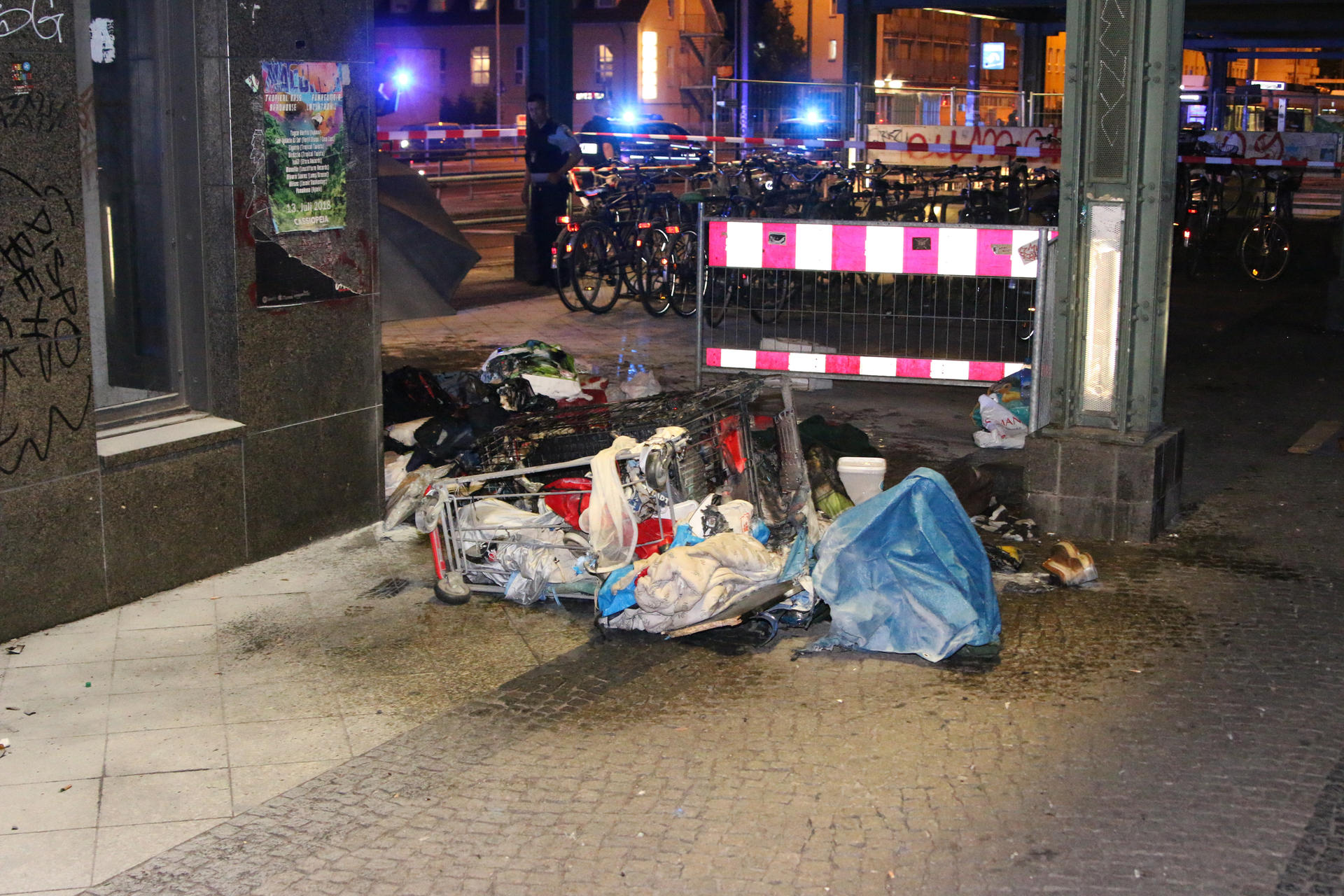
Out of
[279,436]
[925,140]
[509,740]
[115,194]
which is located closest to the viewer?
[509,740]

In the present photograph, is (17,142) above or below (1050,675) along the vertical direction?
above

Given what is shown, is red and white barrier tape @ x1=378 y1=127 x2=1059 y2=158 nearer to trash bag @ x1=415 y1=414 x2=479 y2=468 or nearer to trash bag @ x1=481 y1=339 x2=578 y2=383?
trash bag @ x1=481 y1=339 x2=578 y2=383

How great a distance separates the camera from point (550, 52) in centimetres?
1655

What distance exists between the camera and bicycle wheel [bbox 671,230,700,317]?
14.2 metres

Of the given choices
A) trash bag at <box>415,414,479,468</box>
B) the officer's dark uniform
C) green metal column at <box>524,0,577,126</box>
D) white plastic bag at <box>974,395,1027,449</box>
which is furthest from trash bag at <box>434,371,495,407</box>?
green metal column at <box>524,0,577,126</box>

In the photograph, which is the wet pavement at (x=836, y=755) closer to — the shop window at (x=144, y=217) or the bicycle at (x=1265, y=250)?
the shop window at (x=144, y=217)

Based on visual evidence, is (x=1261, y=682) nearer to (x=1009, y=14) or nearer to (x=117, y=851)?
(x=117, y=851)

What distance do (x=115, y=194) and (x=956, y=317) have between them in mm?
6504

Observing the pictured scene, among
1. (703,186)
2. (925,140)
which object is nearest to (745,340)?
(703,186)

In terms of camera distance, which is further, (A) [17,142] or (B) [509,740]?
(A) [17,142]

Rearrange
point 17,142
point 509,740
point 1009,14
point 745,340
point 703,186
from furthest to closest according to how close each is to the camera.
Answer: point 1009,14 < point 703,186 < point 745,340 < point 17,142 < point 509,740

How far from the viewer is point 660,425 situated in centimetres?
628

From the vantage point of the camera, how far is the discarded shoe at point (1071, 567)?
6.43 meters

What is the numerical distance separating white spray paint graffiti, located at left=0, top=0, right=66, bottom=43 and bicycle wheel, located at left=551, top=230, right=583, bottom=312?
879 cm
